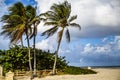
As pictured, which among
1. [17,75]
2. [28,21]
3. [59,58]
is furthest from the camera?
[59,58]

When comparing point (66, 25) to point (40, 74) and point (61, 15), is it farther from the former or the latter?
point (40, 74)

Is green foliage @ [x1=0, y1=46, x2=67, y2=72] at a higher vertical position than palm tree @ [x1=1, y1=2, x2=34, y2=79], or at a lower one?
lower

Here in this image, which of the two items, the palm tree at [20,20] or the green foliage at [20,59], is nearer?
the palm tree at [20,20]

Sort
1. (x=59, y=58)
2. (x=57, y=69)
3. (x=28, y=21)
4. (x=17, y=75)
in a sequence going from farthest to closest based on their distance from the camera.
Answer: (x=59, y=58)
(x=57, y=69)
(x=28, y=21)
(x=17, y=75)

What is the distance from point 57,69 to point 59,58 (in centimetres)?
325

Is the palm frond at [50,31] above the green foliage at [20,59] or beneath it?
above

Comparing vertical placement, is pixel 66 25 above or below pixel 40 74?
above

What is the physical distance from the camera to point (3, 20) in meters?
46.0

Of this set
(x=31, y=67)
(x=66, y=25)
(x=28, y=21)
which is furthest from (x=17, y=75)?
(x=66, y=25)

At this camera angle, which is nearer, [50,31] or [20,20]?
[20,20]

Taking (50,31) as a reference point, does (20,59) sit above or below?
below

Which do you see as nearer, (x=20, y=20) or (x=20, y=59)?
(x=20, y=20)

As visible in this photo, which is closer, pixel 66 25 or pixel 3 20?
pixel 66 25

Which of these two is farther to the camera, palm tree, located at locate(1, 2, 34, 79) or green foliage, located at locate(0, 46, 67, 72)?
green foliage, located at locate(0, 46, 67, 72)
